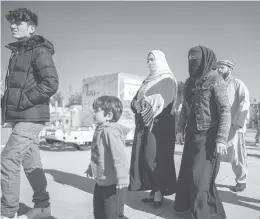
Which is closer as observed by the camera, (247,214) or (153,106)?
(247,214)

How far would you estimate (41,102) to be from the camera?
101 inches

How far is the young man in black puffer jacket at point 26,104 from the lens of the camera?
243 cm

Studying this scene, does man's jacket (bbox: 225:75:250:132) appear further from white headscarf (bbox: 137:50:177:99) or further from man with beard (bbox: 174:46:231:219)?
man with beard (bbox: 174:46:231:219)

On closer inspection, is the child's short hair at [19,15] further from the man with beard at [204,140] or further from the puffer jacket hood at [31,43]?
the man with beard at [204,140]

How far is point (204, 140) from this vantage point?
2.65m

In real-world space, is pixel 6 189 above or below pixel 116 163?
below

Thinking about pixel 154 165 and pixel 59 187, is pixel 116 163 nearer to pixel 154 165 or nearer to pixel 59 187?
pixel 154 165

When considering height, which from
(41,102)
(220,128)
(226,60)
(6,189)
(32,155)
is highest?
(226,60)

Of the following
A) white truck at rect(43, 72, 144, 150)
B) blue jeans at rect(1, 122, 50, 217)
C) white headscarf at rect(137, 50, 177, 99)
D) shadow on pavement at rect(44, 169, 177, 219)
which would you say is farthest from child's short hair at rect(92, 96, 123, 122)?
white truck at rect(43, 72, 144, 150)

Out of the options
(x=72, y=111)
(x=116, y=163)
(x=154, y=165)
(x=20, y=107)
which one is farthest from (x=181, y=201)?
(x=72, y=111)

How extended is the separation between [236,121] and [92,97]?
310 inches

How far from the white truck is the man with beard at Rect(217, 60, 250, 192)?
17.0 feet

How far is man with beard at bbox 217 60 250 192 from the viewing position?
12.2 feet

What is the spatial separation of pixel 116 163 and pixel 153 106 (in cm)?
123
